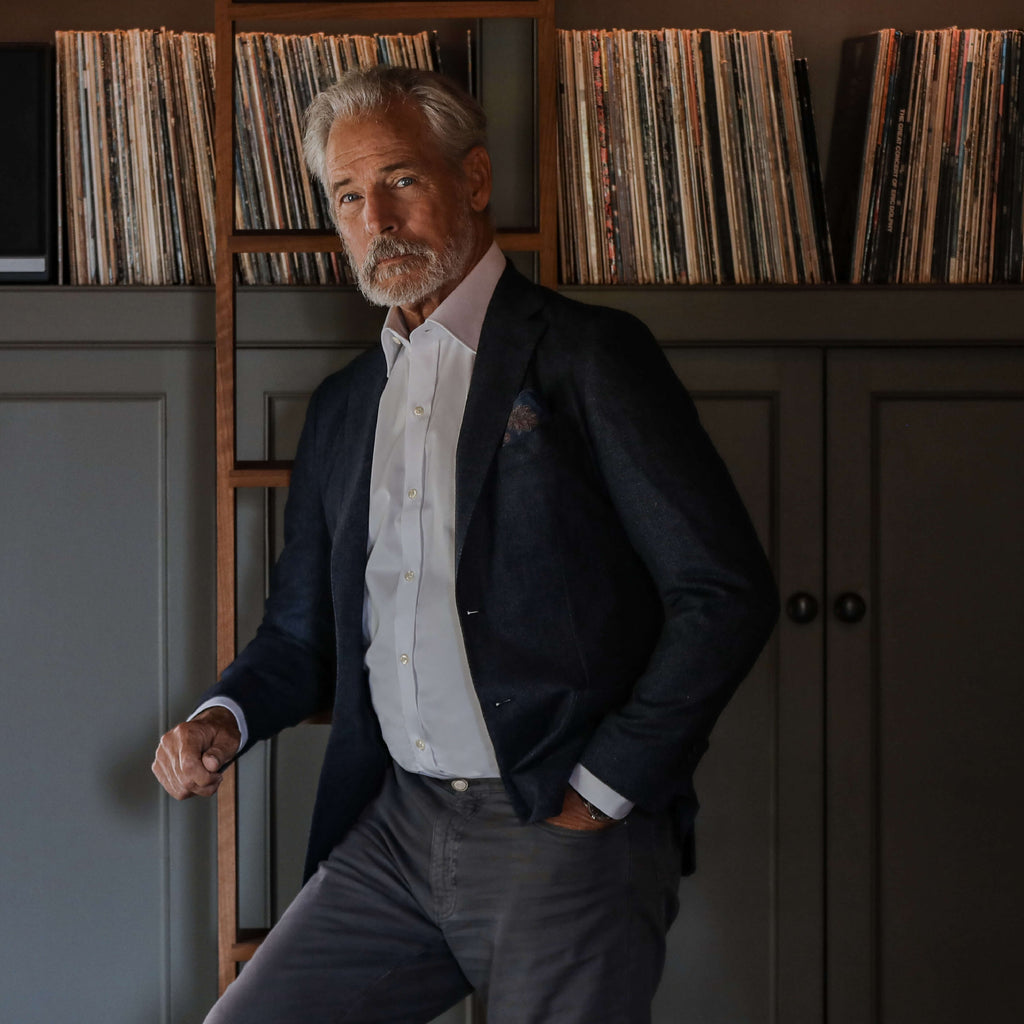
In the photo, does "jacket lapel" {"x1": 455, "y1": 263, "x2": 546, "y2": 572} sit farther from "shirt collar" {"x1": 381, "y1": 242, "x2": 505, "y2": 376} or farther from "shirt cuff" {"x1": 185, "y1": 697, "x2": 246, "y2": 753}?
"shirt cuff" {"x1": 185, "y1": 697, "x2": 246, "y2": 753}

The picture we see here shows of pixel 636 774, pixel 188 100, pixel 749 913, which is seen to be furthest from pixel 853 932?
pixel 188 100

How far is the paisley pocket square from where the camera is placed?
1.45 m

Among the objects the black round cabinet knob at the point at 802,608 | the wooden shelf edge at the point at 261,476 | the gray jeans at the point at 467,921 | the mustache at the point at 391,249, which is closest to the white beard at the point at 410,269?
the mustache at the point at 391,249

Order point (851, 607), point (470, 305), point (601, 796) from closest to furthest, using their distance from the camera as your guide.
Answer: point (601, 796) → point (470, 305) → point (851, 607)

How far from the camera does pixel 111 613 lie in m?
2.09

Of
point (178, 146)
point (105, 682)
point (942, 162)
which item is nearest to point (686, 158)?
point (942, 162)

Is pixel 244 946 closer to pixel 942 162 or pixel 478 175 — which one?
pixel 478 175

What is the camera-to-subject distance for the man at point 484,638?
1.38 metres

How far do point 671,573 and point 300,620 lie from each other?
644mm

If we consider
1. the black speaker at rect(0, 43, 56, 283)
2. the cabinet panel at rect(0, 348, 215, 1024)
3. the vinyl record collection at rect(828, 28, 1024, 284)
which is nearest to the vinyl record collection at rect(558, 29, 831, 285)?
the vinyl record collection at rect(828, 28, 1024, 284)

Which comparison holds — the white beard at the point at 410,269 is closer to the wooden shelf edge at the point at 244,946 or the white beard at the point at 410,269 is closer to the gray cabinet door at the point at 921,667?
the gray cabinet door at the point at 921,667

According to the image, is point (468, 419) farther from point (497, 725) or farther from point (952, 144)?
point (952, 144)

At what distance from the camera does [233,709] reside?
1.58m

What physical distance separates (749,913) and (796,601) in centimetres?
60
